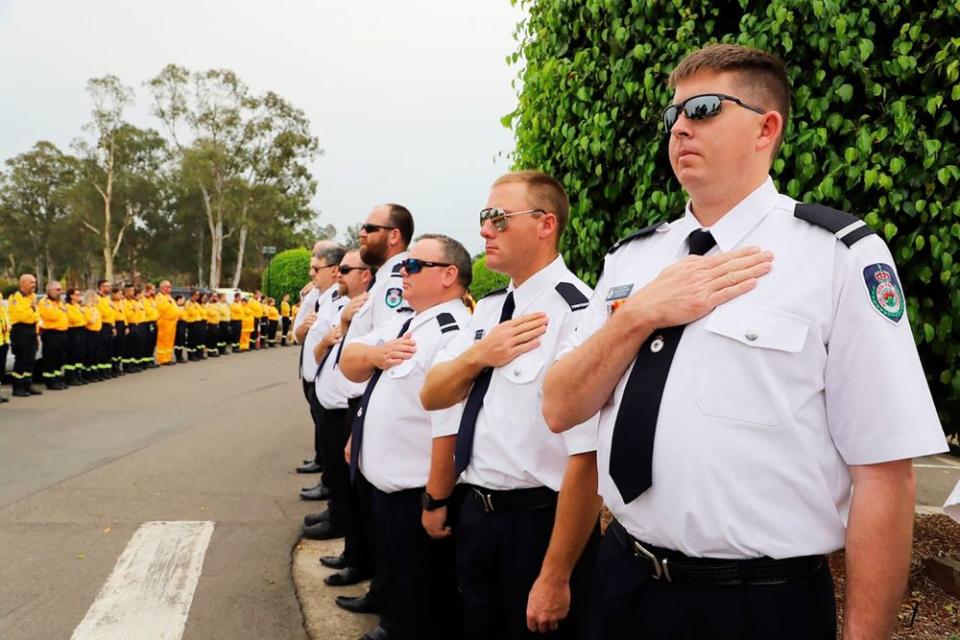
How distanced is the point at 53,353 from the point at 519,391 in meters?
14.5

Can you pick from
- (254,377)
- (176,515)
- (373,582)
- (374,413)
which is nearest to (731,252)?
(374,413)

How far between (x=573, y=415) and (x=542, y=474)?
0.73 meters

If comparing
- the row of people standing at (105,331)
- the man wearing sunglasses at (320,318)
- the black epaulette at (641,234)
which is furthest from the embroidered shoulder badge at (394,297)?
the row of people standing at (105,331)

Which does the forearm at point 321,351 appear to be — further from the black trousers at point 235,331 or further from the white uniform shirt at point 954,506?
the black trousers at point 235,331

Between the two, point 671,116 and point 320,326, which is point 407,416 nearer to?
point 671,116

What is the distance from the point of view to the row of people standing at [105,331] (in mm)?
13781

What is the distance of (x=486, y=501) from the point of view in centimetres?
265

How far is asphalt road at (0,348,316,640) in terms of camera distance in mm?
4379

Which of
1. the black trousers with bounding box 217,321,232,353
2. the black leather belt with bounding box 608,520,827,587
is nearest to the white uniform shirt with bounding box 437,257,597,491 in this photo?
the black leather belt with bounding box 608,520,827,587

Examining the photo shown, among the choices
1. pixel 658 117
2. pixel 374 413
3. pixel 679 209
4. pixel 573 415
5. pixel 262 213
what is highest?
pixel 262 213

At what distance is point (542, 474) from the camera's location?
2568mm

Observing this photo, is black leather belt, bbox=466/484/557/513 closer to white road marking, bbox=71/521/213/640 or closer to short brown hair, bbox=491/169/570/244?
short brown hair, bbox=491/169/570/244

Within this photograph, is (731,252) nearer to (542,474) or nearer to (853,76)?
(542,474)

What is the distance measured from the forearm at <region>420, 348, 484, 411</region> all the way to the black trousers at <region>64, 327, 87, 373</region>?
14.5 meters
